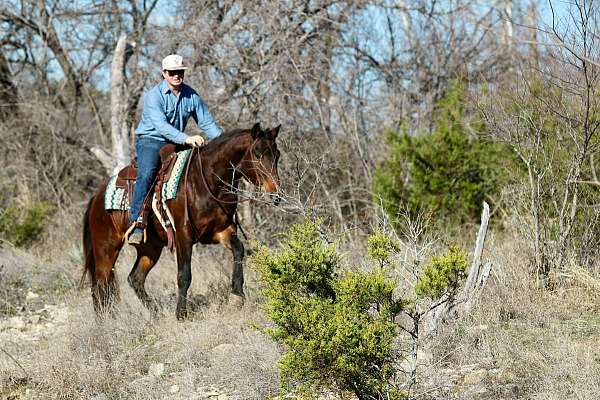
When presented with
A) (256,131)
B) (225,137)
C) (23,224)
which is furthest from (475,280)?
(23,224)

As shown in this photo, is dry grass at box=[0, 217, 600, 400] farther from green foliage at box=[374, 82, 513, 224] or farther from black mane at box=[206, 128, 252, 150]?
green foliage at box=[374, 82, 513, 224]

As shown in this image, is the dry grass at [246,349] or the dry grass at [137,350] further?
the dry grass at [137,350]

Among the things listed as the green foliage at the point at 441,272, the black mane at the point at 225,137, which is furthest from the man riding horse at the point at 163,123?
the green foliage at the point at 441,272

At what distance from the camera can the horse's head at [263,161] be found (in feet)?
25.5

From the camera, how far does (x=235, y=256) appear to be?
8367 mm

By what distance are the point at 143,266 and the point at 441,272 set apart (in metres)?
5.04

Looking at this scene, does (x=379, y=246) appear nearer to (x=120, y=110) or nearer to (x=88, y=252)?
(x=88, y=252)

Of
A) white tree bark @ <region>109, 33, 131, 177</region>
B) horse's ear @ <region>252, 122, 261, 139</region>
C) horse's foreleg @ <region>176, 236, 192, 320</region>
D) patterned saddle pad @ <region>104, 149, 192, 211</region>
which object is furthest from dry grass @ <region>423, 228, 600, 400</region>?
white tree bark @ <region>109, 33, 131, 177</region>

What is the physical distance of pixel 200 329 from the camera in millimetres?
7617

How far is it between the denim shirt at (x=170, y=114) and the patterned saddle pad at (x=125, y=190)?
0.21 meters

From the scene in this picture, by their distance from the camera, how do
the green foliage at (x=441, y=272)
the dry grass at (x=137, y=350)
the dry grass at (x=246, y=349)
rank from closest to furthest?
the green foliage at (x=441, y=272), the dry grass at (x=246, y=349), the dry grass at (x=137, y=350)

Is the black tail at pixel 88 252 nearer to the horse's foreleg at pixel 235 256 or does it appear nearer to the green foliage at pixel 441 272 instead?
the horse's foreleg at pixel 235 256

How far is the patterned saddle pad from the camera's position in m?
8.54

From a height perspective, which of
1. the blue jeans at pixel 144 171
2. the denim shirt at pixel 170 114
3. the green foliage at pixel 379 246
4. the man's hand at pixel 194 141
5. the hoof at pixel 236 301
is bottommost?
the hoof at pixel 236 301
